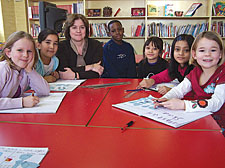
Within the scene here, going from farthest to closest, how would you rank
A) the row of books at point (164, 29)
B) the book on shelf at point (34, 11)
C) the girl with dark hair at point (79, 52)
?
the book on shelf at point (34, 11) < the row of books at point (164, 29) < the girl with dark hair at point (79, 52)

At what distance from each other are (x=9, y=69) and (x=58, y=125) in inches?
21.7

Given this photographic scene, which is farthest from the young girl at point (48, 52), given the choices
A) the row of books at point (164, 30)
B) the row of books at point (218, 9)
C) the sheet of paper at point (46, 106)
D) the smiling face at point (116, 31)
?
the row of books at point (218, 9)

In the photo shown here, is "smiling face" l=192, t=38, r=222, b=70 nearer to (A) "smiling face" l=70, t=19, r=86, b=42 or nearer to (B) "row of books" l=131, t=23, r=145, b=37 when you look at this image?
(A) "smiling face" l=70, t=19, r=86, b=42

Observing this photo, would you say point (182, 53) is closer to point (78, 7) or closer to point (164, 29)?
point (164, 29)

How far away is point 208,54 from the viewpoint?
1196 mm

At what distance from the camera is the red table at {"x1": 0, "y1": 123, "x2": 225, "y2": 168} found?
52cm

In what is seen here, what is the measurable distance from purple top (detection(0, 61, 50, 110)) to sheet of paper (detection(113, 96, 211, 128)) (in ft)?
1.62

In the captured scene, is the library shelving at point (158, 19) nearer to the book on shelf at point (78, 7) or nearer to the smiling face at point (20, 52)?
the book on shelf at point (78, 7)

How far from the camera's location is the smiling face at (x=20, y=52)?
1.15 metres

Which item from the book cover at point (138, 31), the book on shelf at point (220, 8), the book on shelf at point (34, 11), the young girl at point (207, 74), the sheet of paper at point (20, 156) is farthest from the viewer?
→ the book on shelf at point (34, 11)

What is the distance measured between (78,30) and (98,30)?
83.2 inches

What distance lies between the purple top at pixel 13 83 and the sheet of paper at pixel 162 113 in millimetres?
494

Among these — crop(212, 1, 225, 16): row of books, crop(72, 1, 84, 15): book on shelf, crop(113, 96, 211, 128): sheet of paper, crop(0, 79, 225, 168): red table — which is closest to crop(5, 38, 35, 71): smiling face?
crop(0, 79, 225, 168): red table

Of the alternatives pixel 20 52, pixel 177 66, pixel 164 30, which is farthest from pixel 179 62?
pixel 164 30
